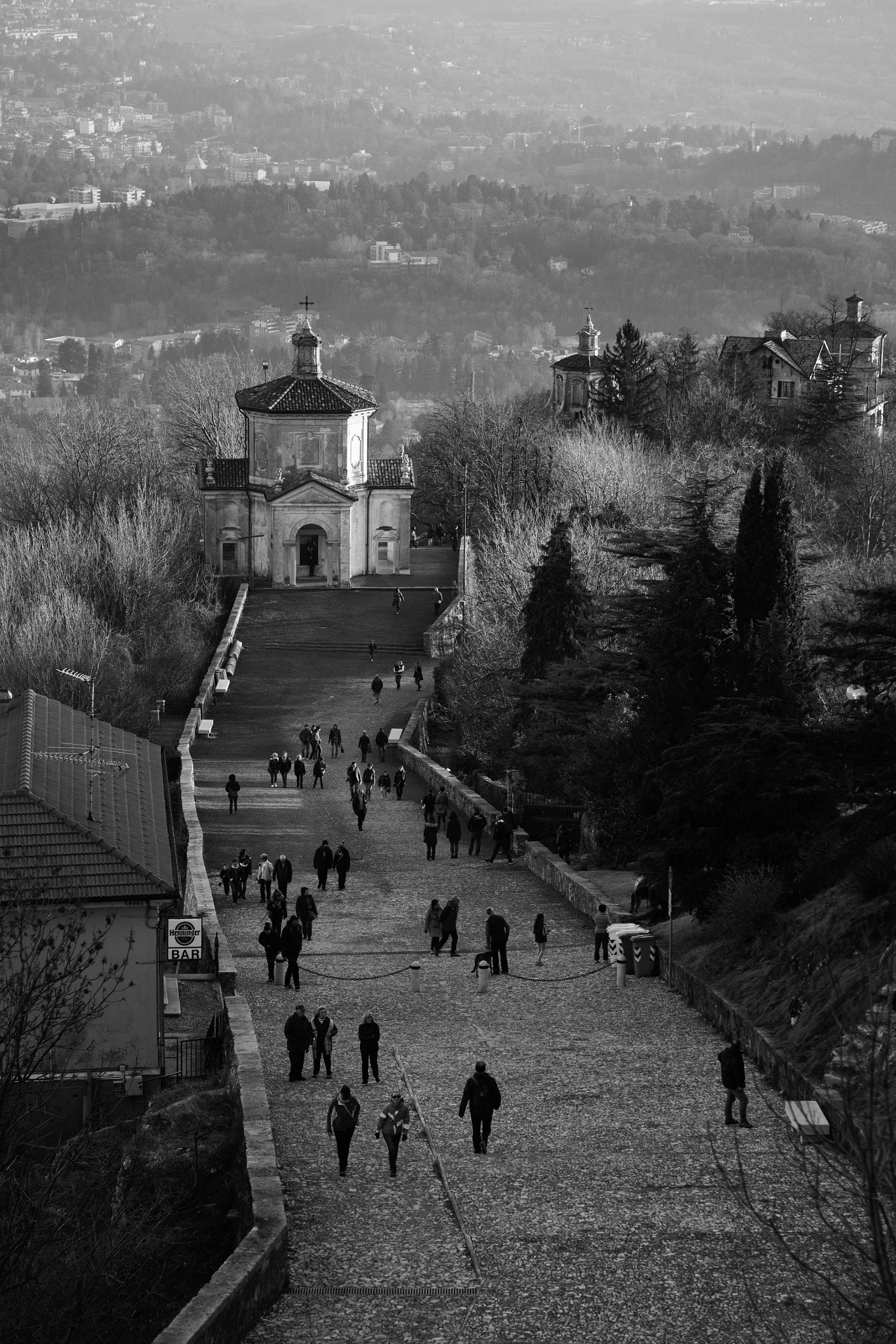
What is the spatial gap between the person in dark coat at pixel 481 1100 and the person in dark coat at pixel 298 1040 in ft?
7.90

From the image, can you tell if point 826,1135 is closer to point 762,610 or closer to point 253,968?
point 253,968

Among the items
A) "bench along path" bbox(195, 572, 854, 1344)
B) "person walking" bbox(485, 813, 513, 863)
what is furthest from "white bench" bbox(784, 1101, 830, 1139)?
"person walking" bbox(485, 813, 513, 863)

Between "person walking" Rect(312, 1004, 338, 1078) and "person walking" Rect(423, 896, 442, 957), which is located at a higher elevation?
"person walking" Rect(312, 1004, 338, 1078)

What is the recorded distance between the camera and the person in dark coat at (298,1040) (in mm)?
21188

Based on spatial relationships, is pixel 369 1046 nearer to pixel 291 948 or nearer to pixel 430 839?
pixel 291 948

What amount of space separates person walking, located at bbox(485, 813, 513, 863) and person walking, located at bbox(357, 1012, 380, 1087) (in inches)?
502

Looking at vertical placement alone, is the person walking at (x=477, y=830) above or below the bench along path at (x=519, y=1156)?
below

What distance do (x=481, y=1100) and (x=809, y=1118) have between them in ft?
9.14

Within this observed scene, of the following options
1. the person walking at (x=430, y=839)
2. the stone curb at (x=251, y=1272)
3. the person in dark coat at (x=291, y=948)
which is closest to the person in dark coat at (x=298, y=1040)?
the stone curb at (x=251, y=1272)

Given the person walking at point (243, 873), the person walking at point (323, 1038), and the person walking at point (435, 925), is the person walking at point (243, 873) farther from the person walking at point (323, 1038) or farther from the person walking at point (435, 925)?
the person walking at point (323, 1038)

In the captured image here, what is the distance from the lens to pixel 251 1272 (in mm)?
15969

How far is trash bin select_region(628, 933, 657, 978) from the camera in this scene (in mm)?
25703

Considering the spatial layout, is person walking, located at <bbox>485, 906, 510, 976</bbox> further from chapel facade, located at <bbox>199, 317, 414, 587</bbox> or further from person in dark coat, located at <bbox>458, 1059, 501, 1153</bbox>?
chapel facade, located at <bbox>199, 317, 414, 587</bbox>

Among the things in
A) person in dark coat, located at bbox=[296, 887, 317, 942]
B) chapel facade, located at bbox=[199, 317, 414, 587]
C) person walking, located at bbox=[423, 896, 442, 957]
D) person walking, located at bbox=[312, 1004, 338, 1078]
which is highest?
person walking, located at bbox=[312, 1004, 338, 1078]
